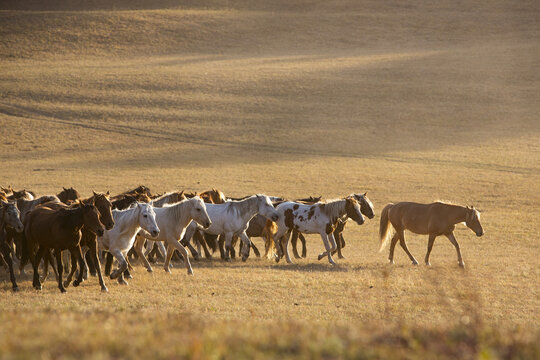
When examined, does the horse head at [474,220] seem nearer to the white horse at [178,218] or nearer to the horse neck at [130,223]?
the white horse at [178,218]

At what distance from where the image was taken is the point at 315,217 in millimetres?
17062

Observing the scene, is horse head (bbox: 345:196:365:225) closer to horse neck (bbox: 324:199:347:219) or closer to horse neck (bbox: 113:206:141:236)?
horse neck (bbox: 324:199:347:219)

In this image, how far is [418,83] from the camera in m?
59.1

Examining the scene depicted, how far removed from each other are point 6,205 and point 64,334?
8704 mm

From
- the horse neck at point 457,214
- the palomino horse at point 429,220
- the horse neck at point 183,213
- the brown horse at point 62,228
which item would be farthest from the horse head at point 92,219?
the horse neck at point 457,214

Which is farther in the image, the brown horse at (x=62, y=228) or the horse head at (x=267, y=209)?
the horse head at (x=267, y=209)

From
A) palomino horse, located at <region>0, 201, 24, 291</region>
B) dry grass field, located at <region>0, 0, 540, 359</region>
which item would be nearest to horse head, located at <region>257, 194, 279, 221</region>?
dry grass field, located at <region>0, 0, 540, 359</region>

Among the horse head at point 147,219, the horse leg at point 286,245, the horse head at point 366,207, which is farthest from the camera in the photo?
the horse head at point 366,207

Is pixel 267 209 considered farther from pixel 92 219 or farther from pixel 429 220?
pixel 92 219

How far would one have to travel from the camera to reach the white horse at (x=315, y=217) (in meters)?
16.7

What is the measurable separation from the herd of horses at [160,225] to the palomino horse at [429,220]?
1.0 inches

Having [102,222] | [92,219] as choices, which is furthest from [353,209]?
[92,219]

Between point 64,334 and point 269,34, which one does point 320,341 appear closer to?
point 64,334

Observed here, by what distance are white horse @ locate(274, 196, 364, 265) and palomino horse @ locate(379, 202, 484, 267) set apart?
1.52 meters
